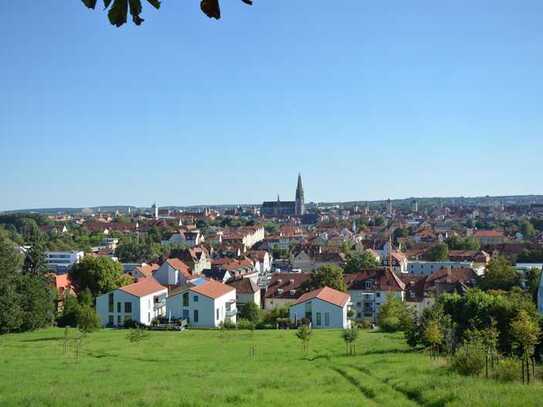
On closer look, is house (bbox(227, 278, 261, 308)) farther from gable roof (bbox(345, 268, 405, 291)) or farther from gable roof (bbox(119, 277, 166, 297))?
gable roof (bbox(345, 268, 405, 291))

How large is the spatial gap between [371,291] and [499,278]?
439 inches

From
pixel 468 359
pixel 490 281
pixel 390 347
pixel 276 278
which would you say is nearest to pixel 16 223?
pixel 276 278

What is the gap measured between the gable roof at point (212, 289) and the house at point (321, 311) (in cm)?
609

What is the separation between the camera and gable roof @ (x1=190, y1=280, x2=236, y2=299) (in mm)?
48219

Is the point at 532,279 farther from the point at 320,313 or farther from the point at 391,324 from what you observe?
the point at 320,313

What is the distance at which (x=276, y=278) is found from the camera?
6112cm

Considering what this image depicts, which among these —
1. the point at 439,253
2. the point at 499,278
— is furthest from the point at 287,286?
the point at 439,253

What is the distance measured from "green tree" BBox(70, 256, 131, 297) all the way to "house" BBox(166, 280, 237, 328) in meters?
7.45

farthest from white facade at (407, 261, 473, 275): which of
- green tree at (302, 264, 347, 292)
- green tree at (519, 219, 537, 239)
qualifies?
green tree at (519, 219, 537, 239)

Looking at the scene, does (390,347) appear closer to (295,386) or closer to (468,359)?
(468,359)

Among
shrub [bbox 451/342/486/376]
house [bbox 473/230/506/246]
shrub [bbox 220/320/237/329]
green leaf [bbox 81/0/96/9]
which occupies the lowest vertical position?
shrub [bbox 220/320/237/329]

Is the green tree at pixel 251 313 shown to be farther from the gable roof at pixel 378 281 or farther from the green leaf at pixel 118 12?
the green leaf at pixel 118 12

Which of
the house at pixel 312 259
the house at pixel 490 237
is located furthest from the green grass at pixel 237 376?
the house at pixel 490 237

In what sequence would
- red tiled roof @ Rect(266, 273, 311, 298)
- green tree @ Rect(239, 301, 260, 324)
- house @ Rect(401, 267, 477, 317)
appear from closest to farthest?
1. green tree @ Rect(239, 301, 260, 324)
2. house @ Rect(401, 267, 477, 317)
3. red tiled roof @ Rect(266, 273, 311, 298)
